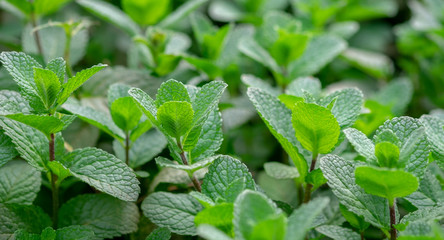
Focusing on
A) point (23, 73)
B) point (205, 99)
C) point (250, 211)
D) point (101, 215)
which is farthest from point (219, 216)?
point (23, 73)

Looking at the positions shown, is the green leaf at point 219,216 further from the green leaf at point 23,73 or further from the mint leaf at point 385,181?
the green leaf at point 23,73

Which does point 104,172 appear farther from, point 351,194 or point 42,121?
point 351,194

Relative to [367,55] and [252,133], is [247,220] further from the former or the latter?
[367,55]

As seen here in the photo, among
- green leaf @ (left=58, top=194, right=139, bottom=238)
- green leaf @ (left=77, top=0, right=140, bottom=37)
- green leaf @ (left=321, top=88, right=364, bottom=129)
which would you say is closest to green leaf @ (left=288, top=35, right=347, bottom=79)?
green leaf @ (left=321, top=88, right=364, bottom=129)

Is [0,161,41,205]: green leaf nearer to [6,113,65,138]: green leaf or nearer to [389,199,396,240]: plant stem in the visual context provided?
[6,113,65,138]: green leaf

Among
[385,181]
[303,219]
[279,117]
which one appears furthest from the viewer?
[279,117]

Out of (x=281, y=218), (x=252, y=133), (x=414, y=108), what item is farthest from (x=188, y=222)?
(x=414, y=108)

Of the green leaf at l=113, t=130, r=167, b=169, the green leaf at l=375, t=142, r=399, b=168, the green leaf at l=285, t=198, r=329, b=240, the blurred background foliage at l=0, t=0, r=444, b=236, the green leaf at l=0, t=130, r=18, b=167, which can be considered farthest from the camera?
the blurred background foliage at l=0, t=0, r=444, b=236
